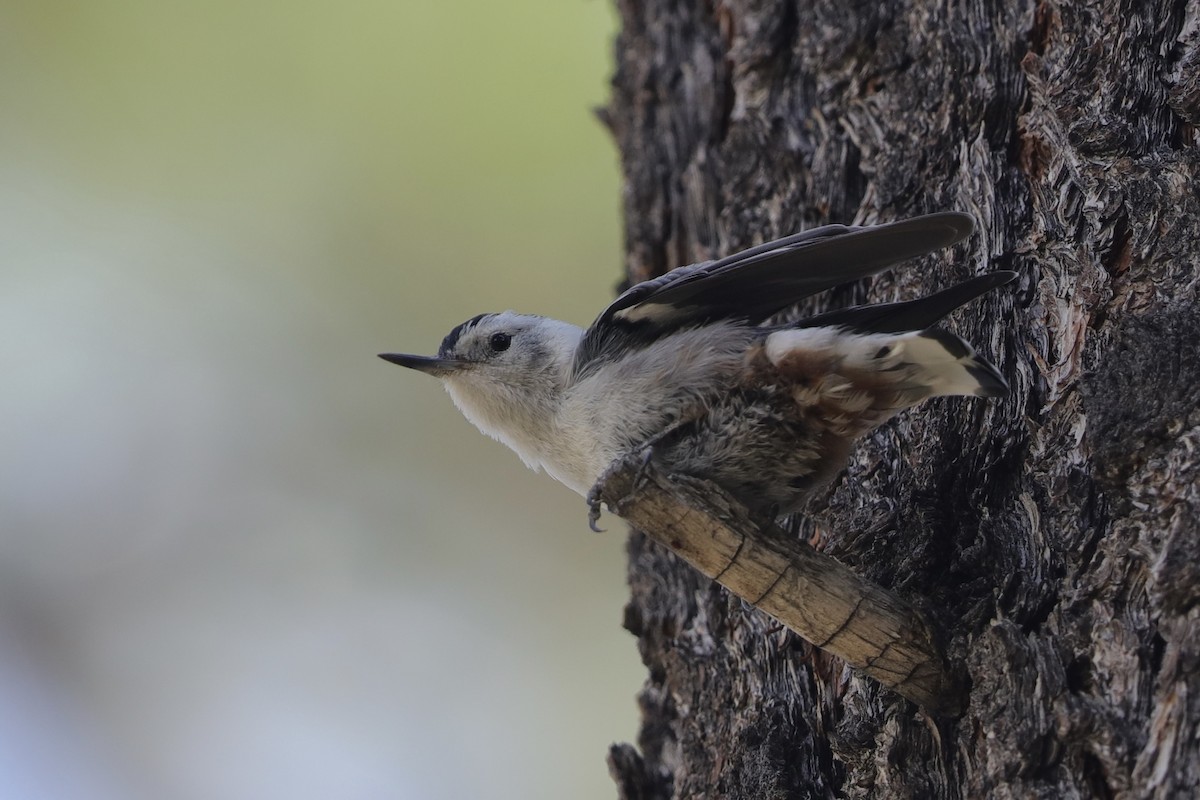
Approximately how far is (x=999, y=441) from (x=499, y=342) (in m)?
1.34

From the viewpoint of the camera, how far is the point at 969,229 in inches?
85.4

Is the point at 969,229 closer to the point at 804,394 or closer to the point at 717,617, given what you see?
the point at 804,394

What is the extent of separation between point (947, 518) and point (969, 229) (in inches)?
22.5

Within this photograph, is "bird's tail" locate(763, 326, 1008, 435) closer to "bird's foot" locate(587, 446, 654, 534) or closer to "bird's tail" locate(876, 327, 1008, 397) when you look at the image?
"bird's tail" locate(876, 327, 1008, 397)

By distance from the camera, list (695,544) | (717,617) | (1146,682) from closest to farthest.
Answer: (1146,682)
(695,544)
(717,617)

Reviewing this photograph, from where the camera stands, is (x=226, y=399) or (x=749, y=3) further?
(x=226, y=399)

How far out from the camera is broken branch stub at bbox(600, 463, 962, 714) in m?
1.97

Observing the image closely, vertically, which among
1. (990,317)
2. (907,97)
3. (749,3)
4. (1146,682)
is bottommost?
(1146,682)

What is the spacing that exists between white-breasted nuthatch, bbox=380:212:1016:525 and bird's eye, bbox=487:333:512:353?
1.32ft

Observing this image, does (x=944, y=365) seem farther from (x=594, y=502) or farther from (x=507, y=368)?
(x=507, y=368)

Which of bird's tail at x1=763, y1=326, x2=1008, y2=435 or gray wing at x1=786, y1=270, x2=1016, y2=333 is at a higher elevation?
gray wing at x1=786, y1=270, x2=1016, y2=333

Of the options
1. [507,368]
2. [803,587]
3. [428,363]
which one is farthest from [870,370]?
[428,363]

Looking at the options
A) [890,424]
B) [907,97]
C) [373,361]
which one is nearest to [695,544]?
[890,424]

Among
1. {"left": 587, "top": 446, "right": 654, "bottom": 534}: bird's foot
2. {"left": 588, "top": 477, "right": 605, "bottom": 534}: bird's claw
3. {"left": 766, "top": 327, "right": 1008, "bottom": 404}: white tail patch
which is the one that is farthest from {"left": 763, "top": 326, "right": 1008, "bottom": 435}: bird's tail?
{"left": 588, "top": 477, "right": 605, "bottom": 534}: bird's claw
